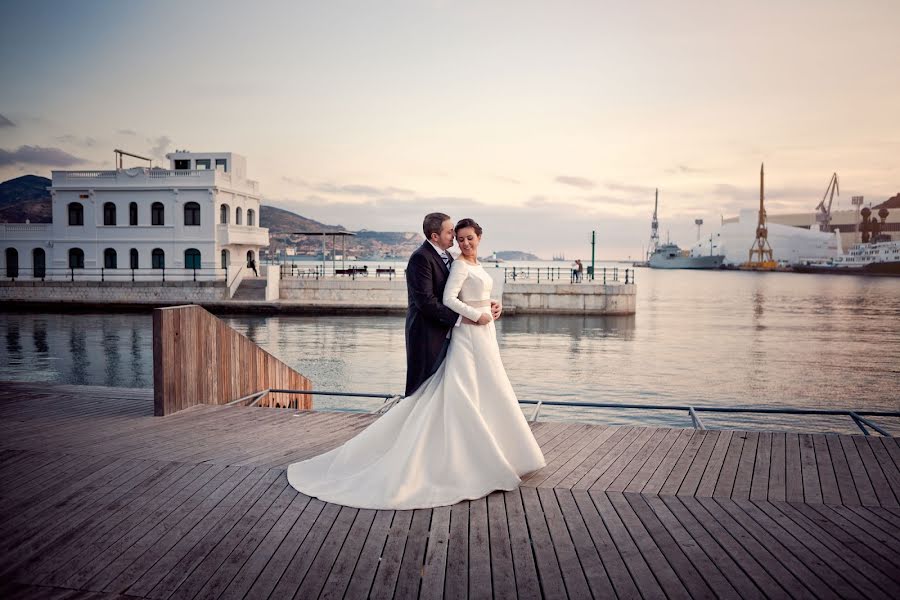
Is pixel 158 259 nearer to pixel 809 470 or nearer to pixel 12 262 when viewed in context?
pixel 12 262

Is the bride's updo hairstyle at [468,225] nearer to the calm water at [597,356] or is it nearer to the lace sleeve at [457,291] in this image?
the lace sleeve at [457,291]

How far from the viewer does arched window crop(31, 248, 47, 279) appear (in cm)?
4278

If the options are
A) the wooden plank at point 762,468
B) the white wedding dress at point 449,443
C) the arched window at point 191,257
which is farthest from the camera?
the arched window at point 191,257

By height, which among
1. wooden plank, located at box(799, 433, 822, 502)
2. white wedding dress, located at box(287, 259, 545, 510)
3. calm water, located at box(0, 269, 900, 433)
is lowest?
calm water, located at box(0, 269, 900, 433)

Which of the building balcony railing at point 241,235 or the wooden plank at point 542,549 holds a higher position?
the building balcony railing at point 241,235

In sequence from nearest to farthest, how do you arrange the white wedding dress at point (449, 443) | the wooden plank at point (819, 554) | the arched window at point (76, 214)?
the wooden plank at point (819, 554)
the white wedding dress at point (449, 443)
the arched window at point (76, 214)

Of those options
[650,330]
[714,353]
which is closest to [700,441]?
[714,353]

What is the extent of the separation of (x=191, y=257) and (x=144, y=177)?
602 cm

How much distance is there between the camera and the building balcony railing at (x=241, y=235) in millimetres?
40781

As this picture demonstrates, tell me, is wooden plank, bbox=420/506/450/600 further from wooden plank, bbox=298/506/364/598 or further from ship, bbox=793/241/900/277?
ship, bbox=793/241/900/277

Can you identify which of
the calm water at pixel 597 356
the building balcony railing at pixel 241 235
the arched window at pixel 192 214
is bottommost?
the calm water at pixel 597 356

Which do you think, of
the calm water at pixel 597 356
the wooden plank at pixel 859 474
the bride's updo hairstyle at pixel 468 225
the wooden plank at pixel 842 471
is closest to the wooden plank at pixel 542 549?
the bride's updo hairstyle at pixel 468 225

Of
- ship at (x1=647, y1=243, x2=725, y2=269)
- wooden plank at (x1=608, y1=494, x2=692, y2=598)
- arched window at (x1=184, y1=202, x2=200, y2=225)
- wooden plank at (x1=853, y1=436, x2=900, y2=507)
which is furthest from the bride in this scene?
ship at (x1=647, y1=243, x2=725, y2=269)

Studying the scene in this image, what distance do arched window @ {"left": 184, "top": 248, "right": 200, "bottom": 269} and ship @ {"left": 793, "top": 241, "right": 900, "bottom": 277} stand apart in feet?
443
